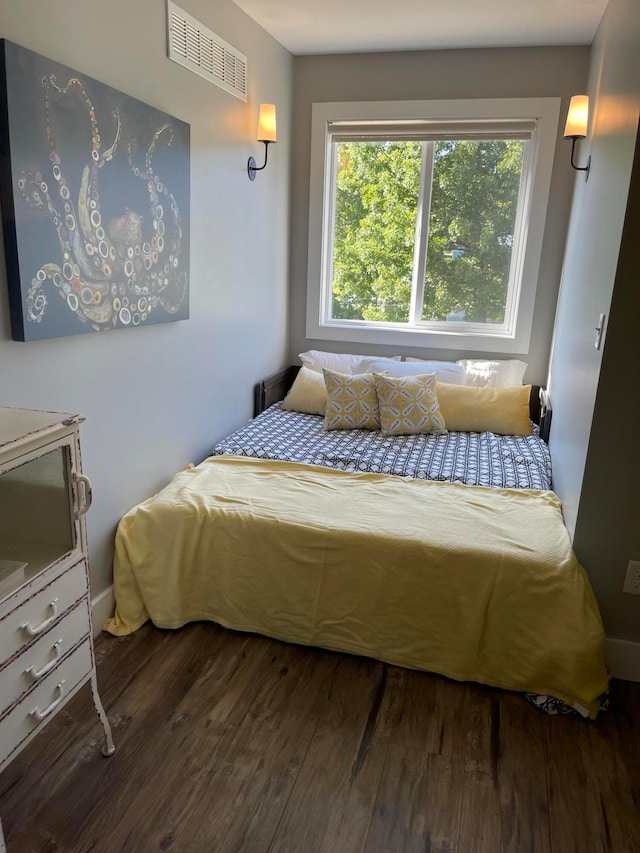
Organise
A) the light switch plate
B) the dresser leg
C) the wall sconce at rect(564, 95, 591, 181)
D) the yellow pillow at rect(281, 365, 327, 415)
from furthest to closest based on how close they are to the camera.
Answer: the yellow pillow at rect(281, 365, 327, 415) → the wall sconce at rect(564, 95, 591, 181) → the light switch plate → the dresser leg

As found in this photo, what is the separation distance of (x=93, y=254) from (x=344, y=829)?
5.71 ft

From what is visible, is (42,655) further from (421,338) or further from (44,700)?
(421,338)

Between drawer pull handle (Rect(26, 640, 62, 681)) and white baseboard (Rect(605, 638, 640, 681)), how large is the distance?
5.62 feet

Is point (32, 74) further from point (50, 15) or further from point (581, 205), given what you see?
point (581, 205)

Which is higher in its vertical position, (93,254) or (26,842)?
(93,254)

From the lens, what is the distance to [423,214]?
11.5ft

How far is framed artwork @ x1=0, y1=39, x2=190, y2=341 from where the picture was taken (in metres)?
1.55

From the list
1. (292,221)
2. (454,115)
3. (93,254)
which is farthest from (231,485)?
(454,115)

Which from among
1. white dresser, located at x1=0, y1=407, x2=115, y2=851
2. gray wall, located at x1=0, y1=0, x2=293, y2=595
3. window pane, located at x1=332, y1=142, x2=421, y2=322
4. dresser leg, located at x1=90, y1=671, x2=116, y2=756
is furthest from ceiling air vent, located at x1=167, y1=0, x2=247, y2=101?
dresser leg, located at x1=90, y1=671, x2=116, y2=756

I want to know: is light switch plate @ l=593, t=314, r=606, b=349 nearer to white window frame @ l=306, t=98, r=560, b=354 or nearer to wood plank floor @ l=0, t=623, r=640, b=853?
wood plank floor @ l=0, t=623, r=640, b=853

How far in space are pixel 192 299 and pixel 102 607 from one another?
1.28 meters

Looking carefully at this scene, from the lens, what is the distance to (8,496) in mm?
1312

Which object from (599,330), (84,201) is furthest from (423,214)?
(84,201)

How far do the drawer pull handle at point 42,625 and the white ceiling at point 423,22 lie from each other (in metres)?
2.63
